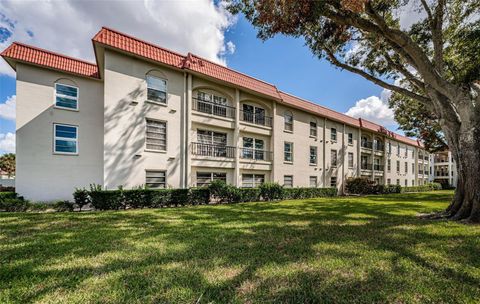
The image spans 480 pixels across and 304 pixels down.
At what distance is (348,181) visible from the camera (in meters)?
26.0

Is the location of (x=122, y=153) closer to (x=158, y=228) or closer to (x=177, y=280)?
(x=158, y=228)

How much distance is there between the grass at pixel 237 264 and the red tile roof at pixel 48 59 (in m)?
10.1

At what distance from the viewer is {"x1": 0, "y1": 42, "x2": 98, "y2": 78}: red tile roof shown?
12.1 meters

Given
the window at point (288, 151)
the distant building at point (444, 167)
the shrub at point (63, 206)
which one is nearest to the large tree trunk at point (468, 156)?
the window at point (288, 151)

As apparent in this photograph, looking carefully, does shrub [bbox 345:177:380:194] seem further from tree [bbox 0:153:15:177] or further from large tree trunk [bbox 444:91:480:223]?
tree [bbox 0:153:15:177]

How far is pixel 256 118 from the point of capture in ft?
62.3

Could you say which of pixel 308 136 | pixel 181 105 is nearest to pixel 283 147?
pixel 308 136

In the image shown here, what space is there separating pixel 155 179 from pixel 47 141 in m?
6.31

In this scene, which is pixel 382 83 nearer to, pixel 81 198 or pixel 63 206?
pixel 81 198

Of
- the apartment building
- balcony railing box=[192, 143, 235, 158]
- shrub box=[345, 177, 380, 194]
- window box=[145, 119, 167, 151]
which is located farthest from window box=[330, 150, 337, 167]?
window box=[145, 119, 167, 151]

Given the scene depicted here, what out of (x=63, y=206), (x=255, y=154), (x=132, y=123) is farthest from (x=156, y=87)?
(x=255, y=154)

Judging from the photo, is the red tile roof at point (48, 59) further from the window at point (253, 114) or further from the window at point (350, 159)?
the window at point (350, 159)

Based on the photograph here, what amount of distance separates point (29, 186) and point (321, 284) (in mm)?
15460

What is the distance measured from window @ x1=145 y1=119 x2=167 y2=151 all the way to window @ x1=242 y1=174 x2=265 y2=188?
685 centimetres
